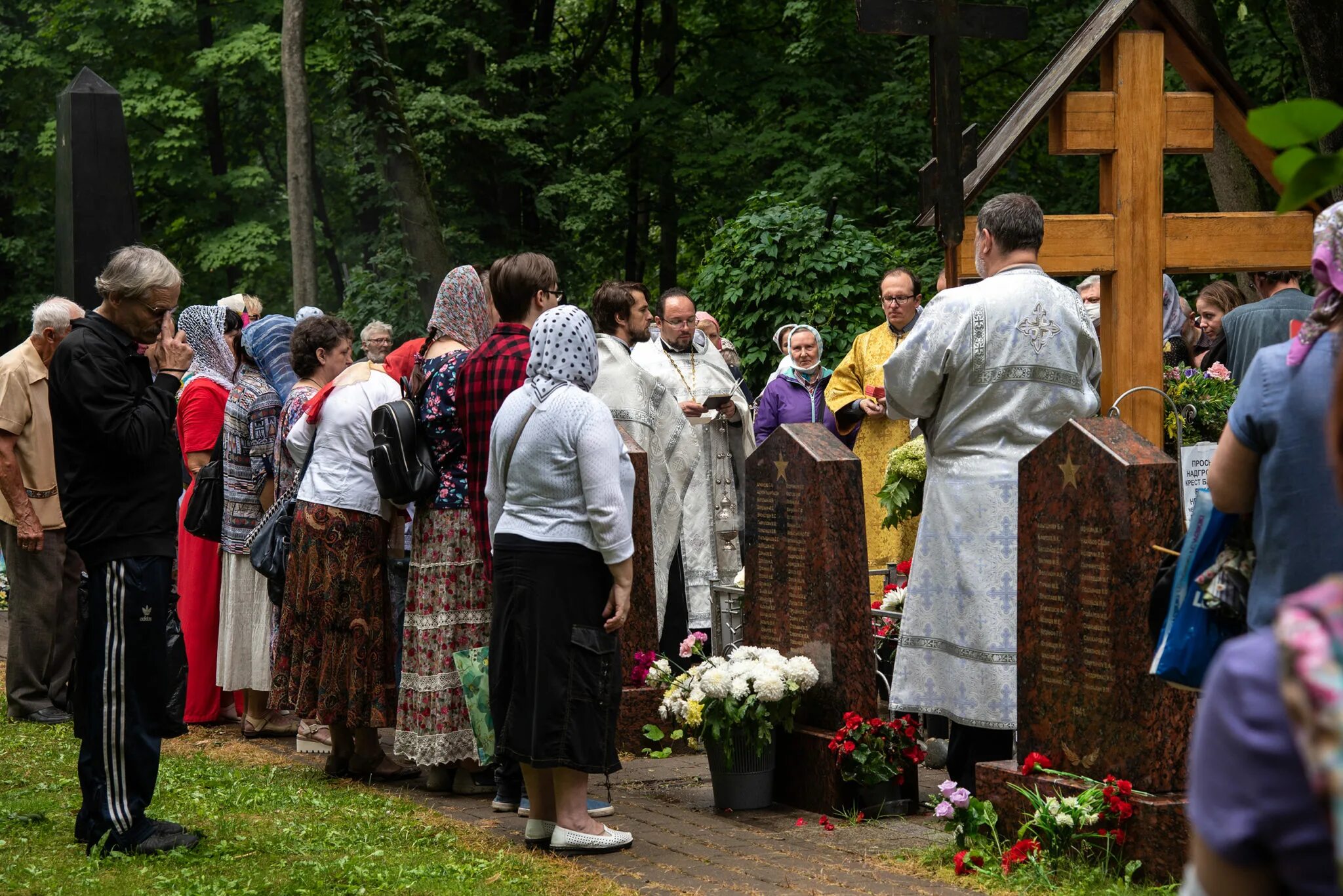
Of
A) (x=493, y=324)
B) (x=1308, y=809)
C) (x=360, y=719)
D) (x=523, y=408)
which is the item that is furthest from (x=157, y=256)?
(x=1308, y=809)

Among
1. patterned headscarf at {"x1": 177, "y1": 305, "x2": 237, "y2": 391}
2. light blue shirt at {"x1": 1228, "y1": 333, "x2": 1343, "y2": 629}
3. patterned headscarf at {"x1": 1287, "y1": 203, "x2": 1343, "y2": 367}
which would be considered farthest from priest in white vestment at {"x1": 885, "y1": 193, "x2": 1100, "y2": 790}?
patterned headscarf at {"x1": 177, "y1": 305, "x2": 237, "y2": 391}

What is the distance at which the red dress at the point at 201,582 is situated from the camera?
8.89m

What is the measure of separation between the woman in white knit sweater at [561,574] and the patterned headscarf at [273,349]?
3.29 m

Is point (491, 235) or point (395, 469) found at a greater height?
point (491, 235)

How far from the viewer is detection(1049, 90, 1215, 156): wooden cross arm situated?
745 cm

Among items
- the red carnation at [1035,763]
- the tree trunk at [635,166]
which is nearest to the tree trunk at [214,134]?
the tree trunk at [635,166]

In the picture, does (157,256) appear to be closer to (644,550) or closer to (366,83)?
(644,550)

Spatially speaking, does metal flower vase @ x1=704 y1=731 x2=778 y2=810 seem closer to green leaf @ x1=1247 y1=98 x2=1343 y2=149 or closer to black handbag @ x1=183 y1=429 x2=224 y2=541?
black handbag @ x1=183 y1=429 x2=224 y2=541

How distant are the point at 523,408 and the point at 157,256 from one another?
4.69 ft

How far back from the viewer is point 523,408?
537 centimetres

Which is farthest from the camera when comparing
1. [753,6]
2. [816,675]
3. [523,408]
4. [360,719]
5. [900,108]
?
[753,6]

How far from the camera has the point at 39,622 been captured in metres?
8.92

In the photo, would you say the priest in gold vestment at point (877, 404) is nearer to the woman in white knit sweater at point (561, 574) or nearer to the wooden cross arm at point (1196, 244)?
the wooden cross arm at point (1196, 244)

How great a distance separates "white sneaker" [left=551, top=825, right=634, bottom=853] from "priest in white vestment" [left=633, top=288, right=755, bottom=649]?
3661 millimetres
